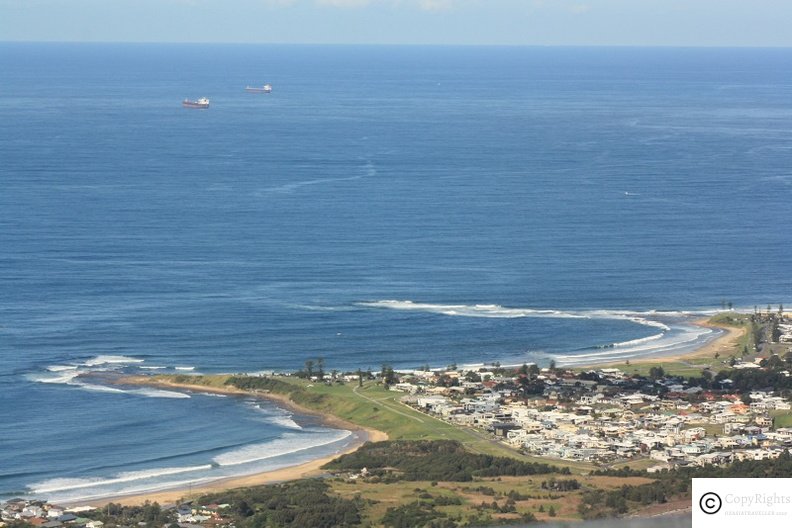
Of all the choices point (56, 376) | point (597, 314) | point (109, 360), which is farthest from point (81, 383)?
point (597, 314)

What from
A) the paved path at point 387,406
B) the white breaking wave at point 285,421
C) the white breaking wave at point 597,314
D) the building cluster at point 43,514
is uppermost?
the white breaking wave at point 597,314

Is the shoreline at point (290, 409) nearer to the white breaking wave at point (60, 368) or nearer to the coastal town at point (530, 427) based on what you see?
the coastal town at point (530, 427)

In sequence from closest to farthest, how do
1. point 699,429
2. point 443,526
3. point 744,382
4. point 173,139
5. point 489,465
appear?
point 443,526 → point 489,465 → point 699,429 → point 744,382 → point 173,139

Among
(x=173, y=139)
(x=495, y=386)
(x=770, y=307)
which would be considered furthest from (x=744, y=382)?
(x=173, y=139)

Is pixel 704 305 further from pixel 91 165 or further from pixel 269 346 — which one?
pixel 91 165

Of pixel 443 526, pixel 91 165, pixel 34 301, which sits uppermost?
pixel 91 165

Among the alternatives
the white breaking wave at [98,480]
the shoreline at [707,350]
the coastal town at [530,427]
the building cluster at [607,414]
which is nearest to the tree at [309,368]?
the coastal town at [530,427]

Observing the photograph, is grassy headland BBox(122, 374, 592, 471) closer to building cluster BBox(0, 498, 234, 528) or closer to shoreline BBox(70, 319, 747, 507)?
shoreline BBox(70, 319, 747, 507)
